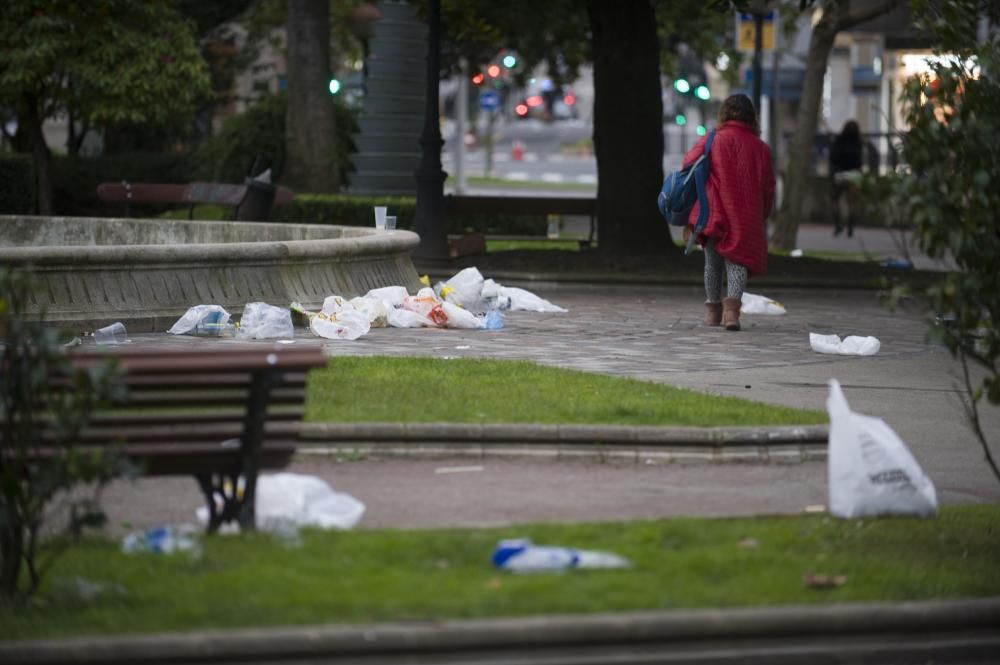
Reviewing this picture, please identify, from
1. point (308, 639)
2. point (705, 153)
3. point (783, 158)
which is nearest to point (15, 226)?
point (705, 153)

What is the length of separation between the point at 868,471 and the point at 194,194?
1622cm

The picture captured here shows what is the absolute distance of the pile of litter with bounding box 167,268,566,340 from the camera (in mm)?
14016

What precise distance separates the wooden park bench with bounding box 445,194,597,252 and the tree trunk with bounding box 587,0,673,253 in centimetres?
293

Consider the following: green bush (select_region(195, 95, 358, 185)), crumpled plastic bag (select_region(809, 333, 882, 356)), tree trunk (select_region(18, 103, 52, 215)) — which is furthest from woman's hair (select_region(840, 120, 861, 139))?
crumpled plastic bag (select_region(809, 333, 882, 356))

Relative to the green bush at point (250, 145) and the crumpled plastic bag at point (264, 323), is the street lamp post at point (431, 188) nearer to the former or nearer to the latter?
the crumpled plastic bag at point (264, 323)

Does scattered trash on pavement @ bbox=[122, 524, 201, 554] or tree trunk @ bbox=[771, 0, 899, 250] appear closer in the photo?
scattered trash on pavement @ bbox=[122, 524, 201, 554]

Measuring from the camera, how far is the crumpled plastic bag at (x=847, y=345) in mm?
14273

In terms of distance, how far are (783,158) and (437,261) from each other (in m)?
25.3

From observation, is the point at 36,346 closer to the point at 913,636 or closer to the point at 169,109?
the point at 913,636

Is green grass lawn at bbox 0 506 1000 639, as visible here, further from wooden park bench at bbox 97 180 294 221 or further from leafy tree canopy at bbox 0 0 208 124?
leafy tree canopy at bbox 0 0 208 124

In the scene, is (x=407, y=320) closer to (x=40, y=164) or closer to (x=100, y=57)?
(x=100, y=57)

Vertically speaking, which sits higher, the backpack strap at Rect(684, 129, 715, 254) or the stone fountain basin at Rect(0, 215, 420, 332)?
the backpack strap at Rect(684, 129, 715, 254)

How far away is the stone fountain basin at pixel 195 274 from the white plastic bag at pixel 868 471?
684cm

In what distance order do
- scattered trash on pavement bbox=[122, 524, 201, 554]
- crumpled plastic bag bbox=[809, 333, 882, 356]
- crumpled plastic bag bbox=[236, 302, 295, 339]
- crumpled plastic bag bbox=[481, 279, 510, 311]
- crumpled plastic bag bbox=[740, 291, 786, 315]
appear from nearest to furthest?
scattered trash on pavement bbox=[122, 524, 201, 554]
crumpled plastic bag bbox=[236, 302, 295, 339]
crumpled plastic bag bbox=[809, 333, 882, 356]
crumpled plastic bag bbox=[481, 279, 510, 311]
crumpled plastic bag bbox=[740, 291, 786, 315]
